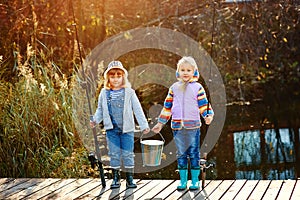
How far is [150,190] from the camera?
480 centimetres

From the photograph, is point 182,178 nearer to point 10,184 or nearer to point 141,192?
point 141,192

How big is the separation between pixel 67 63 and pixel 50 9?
0.92 meters

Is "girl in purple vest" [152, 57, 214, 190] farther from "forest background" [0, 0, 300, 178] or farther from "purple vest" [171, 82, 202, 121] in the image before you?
"forest background" [0, 0, 300, 178]

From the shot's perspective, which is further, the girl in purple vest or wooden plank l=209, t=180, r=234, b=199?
the girl in purple vest

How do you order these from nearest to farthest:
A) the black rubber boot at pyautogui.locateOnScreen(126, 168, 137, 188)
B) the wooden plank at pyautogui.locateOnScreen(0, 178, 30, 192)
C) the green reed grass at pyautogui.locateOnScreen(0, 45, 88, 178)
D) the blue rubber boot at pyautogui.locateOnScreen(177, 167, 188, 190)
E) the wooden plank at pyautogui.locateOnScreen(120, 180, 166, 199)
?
the wooden plank at pyautogui.locateOnScreen(120, 180, 166, 199) < the blue rubber boot at pyautogui.locateOnScreen(177, 167, 188, 190) < the black rubber boot at pyautogui.locateOnScreen(126, 168, 137, 188) < the wooden plank at pyautogui.locateOnScreen(0, 178, 30, 192) < the green reed grass at pyautogui.locateOnScreen(0, 45, 88, 178)

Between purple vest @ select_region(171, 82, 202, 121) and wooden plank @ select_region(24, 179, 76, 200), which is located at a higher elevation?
purple vest @ select_region(171, 82, 202, 121)

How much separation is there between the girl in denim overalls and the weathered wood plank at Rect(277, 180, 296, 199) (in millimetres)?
1051

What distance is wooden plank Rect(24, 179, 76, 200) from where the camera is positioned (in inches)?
190

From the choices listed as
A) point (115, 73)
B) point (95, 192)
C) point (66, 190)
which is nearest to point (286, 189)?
point (95, 192)

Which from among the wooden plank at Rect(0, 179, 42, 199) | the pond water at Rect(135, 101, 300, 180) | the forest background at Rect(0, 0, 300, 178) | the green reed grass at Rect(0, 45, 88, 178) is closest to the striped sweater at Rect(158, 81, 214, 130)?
the forest background at Rect(0, 0, 300, 178)

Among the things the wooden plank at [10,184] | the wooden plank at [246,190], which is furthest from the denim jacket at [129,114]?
the wooden plank at [10,184]

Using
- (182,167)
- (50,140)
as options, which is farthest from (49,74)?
(182,167)

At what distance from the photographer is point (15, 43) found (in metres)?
7.50

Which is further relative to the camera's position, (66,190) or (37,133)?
(37,133)
